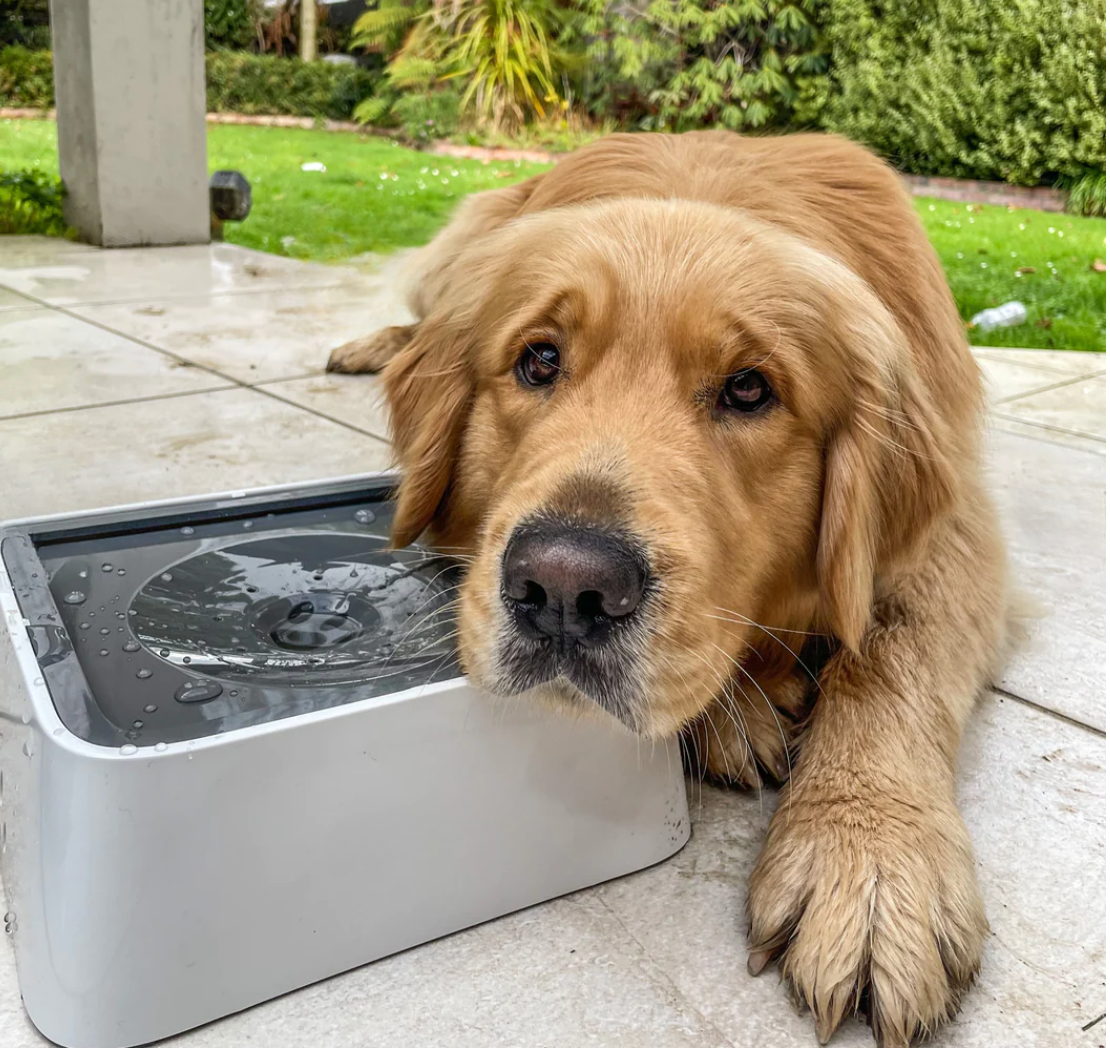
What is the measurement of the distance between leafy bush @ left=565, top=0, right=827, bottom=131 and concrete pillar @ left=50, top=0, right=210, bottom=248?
607cm

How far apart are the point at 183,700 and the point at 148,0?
7.68 m

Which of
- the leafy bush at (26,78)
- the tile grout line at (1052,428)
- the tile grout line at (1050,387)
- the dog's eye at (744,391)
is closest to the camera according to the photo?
the dog's eye at (744,391)

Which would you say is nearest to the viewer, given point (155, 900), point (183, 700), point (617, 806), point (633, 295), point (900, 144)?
point (155, 900)

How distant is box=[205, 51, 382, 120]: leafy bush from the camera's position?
1056 cm

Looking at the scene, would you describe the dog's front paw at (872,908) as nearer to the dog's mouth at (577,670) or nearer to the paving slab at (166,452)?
the dog's mouth at (577,670)

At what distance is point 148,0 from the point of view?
7.96 metres

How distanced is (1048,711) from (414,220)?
7688 mm

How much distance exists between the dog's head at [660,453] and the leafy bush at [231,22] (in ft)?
28.3

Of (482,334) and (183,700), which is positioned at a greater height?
(482,334)

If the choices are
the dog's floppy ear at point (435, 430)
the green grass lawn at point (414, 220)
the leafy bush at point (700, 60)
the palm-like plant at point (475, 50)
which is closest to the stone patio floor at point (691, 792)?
the dog's floppy ear at point (435, 430)

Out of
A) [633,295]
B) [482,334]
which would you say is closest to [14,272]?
[482,334]

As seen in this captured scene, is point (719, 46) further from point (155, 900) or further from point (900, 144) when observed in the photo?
point (155, 900)

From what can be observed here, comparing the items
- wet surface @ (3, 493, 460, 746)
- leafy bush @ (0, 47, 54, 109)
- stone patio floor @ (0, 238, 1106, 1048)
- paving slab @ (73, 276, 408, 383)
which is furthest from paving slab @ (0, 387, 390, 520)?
leafy bush @ (0, 47, 54, 109)

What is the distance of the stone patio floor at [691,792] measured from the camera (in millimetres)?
1647
